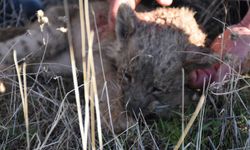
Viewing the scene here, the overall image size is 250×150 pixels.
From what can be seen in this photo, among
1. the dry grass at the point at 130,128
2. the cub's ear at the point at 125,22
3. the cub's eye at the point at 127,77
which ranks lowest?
the dry grass at the point at 130,128

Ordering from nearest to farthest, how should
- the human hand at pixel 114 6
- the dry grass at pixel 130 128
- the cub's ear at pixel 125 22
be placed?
the dry grass at pixel 130 128 → the cub's ear at pixel 125 22 → the human hand at pixel 114 6

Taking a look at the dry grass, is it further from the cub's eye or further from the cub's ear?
the cub's ear

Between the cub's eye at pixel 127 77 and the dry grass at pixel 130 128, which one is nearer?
the dry grass at pixel 130 128

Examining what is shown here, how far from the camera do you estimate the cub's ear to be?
4.24 metres

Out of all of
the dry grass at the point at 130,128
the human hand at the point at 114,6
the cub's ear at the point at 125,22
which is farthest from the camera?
the human hand at the point at 114,6

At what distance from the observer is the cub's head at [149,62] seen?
4062 millimetres

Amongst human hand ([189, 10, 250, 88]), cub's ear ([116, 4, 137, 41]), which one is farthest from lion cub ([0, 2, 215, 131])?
human hand ([189, 10, 250, 88])

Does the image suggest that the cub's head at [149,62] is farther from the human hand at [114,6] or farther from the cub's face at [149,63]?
the human hand at [114,6]

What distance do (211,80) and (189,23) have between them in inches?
23.4

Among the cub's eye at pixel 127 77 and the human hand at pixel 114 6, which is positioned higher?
the human hand at pixel 114 6

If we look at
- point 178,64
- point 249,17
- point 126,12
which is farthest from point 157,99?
point 249,17

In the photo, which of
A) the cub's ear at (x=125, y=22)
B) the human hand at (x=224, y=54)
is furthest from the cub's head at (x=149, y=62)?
the human hand at (x=224, y=54)

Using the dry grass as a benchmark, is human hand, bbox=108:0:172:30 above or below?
above

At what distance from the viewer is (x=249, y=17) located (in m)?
4.56
